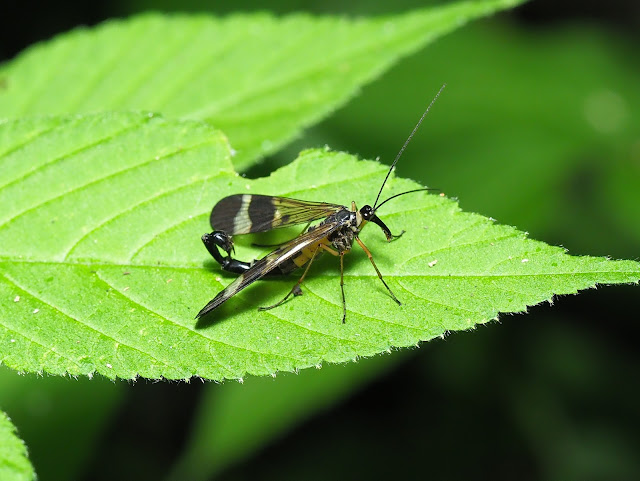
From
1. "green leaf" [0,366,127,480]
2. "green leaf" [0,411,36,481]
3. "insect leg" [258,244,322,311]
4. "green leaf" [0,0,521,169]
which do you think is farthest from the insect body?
"green leaf" [0,366,127,480]

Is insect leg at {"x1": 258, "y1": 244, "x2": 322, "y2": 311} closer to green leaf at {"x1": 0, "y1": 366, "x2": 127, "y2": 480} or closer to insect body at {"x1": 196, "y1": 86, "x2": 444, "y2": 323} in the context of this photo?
insect body at {"x1": 196, "y1": 86, "x2": 444, "y2": 323}

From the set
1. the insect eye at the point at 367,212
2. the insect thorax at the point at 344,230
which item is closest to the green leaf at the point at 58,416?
the insect thorax at the point at 344,230

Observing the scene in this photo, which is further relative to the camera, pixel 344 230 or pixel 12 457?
pixel 344 230

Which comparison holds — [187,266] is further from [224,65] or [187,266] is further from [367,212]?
[224,65]

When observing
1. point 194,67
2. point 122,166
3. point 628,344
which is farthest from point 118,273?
point 628,344

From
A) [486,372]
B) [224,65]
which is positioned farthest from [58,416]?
[486,372]

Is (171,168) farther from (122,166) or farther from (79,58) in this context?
(79,58)
